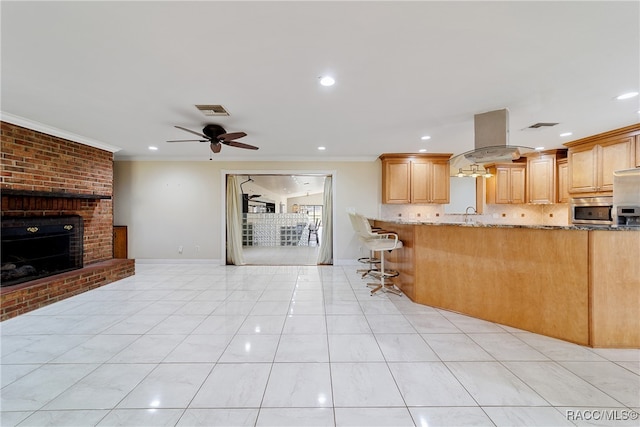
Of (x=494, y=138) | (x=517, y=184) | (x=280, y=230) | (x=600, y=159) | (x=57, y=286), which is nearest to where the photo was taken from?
(x=494, y=138)

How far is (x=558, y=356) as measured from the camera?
6.32ft

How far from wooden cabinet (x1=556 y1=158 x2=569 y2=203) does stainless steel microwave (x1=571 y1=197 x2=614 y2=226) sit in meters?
0.51

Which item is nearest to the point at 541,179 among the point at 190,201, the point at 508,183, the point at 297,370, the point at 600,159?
the point at 508,183

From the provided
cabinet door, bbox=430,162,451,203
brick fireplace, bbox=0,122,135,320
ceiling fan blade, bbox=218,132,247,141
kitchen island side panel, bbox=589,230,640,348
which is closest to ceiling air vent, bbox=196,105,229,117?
ceiling fan blade, bbox=218,132,247,141

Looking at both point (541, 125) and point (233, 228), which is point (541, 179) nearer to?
point (541, 125)

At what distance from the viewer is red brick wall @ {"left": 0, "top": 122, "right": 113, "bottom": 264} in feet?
10.1

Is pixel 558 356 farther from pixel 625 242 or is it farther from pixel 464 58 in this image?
pixel 464 58

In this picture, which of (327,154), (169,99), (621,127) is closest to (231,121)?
(169,99)

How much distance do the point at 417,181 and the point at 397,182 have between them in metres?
0.41

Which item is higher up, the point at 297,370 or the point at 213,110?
the point at 213,110

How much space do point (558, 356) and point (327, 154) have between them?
4.29 m

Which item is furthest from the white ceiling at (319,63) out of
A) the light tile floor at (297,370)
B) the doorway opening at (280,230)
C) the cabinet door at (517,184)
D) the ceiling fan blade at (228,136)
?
the doorway opening at (280,230)

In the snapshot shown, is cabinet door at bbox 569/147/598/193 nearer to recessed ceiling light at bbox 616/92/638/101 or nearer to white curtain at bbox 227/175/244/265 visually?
recessed ceiling light at bbox 616/92/638/101

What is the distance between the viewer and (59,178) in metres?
3.63
